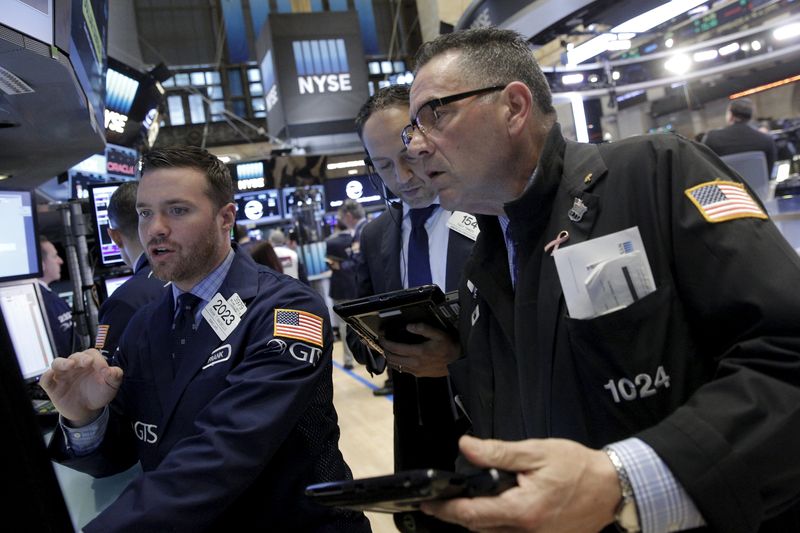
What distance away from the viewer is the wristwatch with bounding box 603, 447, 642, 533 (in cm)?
80

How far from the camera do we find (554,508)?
2.45ft

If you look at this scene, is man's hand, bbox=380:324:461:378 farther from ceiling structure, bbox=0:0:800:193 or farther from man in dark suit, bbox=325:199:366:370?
man in dark suit, bbox=325:199:366:370

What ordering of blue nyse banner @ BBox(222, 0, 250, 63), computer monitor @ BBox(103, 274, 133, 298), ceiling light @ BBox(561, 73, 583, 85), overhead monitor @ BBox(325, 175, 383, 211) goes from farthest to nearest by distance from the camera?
blue nyse banner @ BBox(222, 0, 250, 63) → overhead monitor @ BBox(325, 175, 383, 211) → ceiling light @ BBox(561, 73, 583, 85) → computer monitor @ BBox(103, 274, 133, 298)

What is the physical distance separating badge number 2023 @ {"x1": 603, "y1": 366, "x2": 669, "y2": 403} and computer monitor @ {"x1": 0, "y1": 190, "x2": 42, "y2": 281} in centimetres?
260

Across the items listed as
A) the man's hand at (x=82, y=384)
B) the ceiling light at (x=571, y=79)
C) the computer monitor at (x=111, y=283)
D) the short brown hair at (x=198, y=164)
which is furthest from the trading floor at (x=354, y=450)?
the ceiling light at (x=571, y=79)

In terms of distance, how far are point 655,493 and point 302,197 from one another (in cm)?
1082

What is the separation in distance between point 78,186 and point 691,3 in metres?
6.52

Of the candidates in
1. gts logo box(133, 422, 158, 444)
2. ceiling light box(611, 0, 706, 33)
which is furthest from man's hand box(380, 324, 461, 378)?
ceiling light box(611, 0, 706, 33)

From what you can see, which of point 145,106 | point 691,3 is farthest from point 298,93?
point 691,3

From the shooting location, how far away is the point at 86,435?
66.7 inches

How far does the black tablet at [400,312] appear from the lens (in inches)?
52.4

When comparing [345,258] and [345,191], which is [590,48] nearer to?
[345,258]

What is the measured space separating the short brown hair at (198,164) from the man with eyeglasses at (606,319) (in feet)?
2.58

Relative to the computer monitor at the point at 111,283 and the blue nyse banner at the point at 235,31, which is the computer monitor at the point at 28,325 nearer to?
the computer monitor at the point at 111,283
